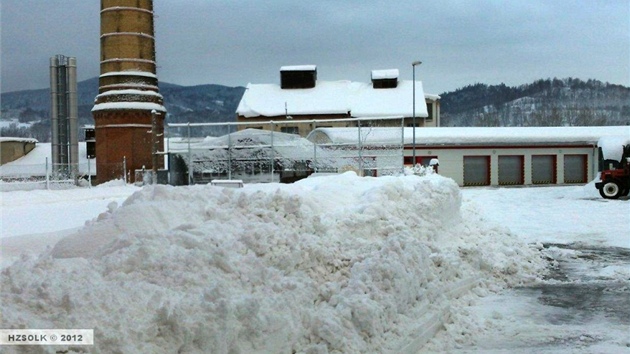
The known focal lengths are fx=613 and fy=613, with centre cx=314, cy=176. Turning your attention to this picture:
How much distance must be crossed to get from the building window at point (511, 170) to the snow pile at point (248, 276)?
36.2m

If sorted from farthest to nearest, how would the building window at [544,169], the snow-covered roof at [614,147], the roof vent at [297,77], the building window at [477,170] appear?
the roof vent at [297,77]
the building window at [544,169]
the building window at [477,170]
the snow-covered roof at [614,147]

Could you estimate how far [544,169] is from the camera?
47.1m

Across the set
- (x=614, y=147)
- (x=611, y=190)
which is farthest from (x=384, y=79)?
(x=611, y=190)

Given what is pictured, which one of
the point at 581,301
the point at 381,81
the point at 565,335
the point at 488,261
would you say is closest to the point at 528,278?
the point at 488,261

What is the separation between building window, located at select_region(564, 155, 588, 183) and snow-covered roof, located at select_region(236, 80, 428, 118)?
493 inches

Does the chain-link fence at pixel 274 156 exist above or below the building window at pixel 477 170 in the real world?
above

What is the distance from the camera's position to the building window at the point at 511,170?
4628 cm

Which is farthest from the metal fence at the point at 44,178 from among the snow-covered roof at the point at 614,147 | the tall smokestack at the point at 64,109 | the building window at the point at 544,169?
the building window at the point at 544,169

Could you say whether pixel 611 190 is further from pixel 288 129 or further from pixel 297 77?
pixel 297 77

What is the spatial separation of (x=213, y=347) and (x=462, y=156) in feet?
139

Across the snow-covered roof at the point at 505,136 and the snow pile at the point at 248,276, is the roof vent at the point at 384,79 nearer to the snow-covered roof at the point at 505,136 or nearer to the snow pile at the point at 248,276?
the snow-covered roof at the point at 505,136

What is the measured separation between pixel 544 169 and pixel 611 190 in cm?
1634

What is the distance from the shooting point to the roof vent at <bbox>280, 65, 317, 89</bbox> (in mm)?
58094

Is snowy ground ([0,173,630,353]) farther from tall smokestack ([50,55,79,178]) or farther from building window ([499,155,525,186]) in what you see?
tall smokestack ([50,55,79,178])
